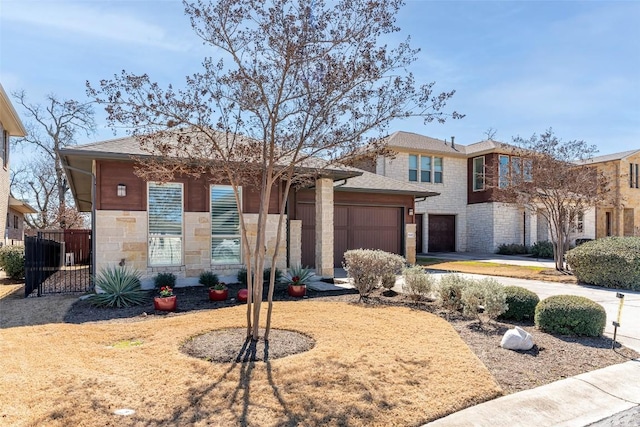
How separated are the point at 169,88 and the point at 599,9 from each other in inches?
348

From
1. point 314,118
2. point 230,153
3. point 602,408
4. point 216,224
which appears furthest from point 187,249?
point 602,408

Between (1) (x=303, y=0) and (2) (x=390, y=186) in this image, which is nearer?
(1) (x=303, y=0)

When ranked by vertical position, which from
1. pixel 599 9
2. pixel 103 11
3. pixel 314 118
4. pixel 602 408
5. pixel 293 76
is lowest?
pixel 602 408

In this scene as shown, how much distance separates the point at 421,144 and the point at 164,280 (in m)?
17.1

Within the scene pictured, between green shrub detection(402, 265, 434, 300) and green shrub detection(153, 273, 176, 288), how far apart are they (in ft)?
16.9

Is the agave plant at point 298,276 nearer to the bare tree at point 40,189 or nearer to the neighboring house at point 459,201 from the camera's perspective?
the neighboring house at point 459,201

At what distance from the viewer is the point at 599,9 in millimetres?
8719

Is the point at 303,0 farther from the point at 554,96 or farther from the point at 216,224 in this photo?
the point at 554,96

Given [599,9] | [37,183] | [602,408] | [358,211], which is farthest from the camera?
[37,183]

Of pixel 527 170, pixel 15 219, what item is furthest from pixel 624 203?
pixel 15 219

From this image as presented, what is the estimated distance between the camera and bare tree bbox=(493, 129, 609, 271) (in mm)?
13734

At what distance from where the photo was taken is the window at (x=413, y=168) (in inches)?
868

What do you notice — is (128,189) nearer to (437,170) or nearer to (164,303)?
(164,303)

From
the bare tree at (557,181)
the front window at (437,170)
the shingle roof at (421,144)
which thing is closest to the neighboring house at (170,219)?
the bare tree at (557,181)
